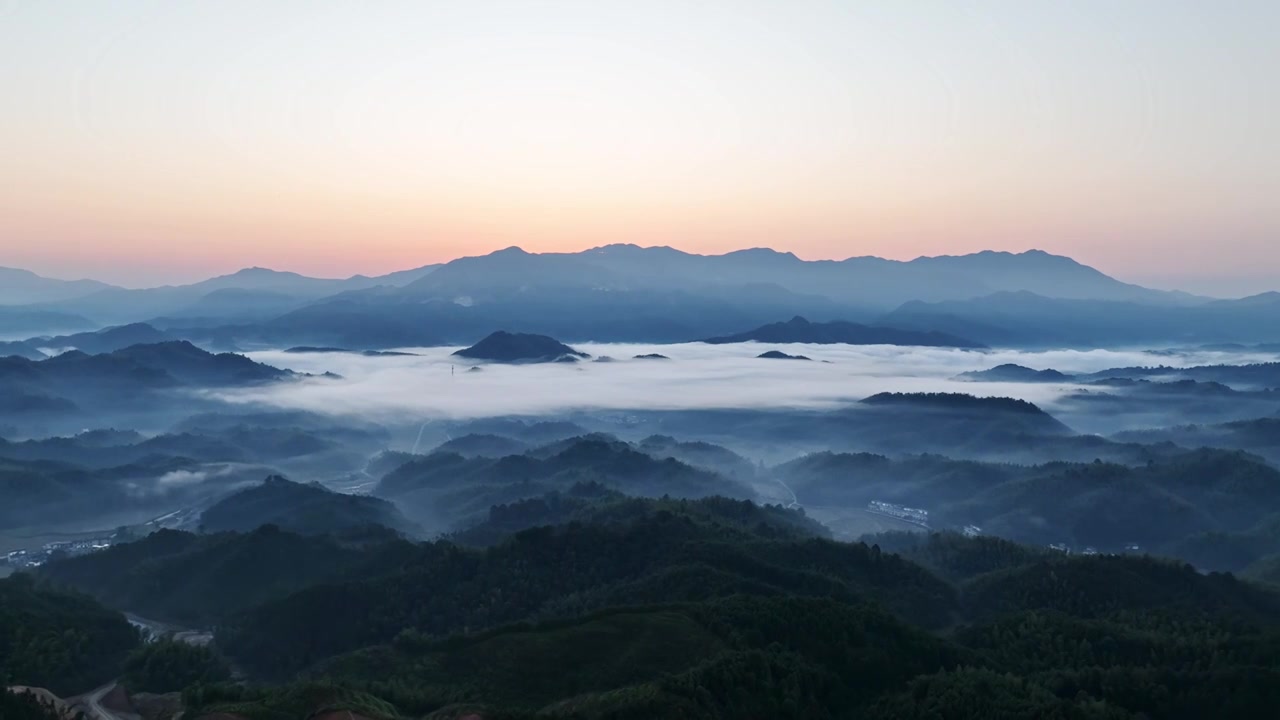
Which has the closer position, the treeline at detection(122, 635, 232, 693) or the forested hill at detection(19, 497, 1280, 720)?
the forested hill at detection(19, 497, 1280, 720)

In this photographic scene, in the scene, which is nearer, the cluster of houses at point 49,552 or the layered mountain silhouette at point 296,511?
the cluster of houses at point 49,552

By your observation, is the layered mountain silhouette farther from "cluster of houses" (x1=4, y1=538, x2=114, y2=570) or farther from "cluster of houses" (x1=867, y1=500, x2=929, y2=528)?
"cluster of houses" (x1=867, y1=500, x2=929, y2=528)

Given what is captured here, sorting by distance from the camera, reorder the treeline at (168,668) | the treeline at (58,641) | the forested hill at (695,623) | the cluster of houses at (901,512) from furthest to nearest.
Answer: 1. the cluster of houses at (901,512)
2. the treeline at (168,668)
3. the treeline at (58,641)
4. the forested hill at (695,623)

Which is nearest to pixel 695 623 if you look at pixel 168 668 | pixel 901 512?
pixel 168 668

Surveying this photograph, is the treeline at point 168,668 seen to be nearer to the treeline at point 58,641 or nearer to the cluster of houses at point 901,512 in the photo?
the treeline at point 58,641

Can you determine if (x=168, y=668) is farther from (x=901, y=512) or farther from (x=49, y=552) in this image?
(x=901, y=512)

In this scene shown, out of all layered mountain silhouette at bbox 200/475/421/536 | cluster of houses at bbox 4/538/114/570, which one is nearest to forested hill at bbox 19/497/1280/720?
cluster of houses at bbox 4/538/114/570

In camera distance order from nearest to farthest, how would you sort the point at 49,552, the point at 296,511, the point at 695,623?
1. the point at 695,623
2. the point at 49,552
3. the point at 296,511

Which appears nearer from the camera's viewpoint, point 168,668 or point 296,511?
point 168,668

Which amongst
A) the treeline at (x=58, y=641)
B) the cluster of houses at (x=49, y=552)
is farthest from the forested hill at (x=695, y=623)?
the cluster of houses at (x=49, y=552)

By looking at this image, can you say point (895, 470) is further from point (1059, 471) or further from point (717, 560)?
point (717, 560)

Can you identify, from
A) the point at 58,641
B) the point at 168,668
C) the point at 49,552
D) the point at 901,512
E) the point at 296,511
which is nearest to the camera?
the point at 168,668
